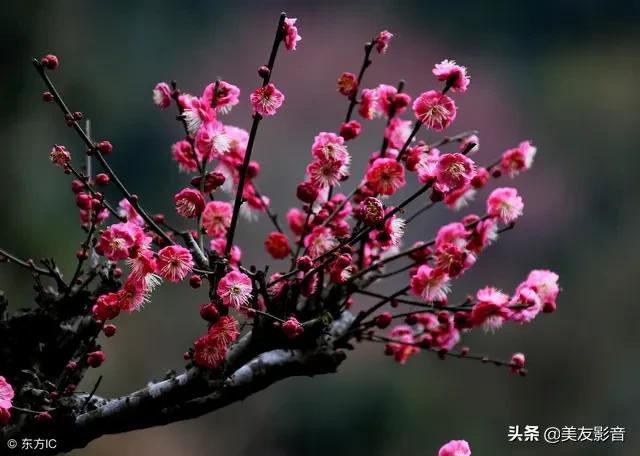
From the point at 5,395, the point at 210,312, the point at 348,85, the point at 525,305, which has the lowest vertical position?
the point at 5,395

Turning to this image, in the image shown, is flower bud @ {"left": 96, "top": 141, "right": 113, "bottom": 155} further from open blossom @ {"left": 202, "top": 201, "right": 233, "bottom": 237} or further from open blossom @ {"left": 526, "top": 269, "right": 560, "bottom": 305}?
open blossom @ {"left": 526, "top": 269, "right": 560, "bottom": 305}

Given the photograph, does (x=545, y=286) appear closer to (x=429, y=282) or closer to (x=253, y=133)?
(x=429, y=282)

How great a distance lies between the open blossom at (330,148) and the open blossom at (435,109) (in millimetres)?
92

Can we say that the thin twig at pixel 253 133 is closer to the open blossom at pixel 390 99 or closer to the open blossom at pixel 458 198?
the open blossom at pixel 390 99

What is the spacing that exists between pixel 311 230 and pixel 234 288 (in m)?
0.20

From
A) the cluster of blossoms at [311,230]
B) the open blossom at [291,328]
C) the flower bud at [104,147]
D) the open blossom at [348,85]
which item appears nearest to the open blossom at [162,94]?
the cluster of blossoms at [311,230]

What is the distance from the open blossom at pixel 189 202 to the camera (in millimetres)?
686

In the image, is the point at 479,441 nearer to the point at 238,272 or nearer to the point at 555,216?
the point at 555,216

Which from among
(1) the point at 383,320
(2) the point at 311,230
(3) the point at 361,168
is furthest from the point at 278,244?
(3) the point at 361,168

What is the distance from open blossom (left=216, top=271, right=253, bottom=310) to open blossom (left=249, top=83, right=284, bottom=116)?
171 mm

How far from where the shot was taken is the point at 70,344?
0.77 m

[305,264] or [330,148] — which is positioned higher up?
[330,148]

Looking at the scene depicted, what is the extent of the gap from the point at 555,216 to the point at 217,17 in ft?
3.56

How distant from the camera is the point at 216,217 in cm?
80
